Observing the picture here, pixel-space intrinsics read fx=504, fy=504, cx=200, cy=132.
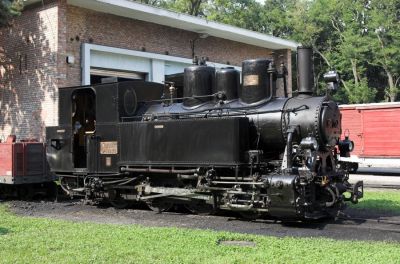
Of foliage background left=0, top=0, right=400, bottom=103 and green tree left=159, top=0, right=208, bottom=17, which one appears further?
foliage background left=0, top=0, right=400, bottom=103

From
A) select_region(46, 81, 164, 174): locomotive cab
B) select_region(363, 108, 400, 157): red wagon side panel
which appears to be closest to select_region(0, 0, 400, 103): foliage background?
select_region(363, 108, 400, 157): red wagon side panel

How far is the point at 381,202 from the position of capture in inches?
428

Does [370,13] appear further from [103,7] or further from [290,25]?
[103,7]

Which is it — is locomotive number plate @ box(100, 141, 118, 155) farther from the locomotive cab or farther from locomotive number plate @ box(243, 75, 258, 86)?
locomotive number plate @ box(243, 75, 258, 86)

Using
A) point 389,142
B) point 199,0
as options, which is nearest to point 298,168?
point 389,142

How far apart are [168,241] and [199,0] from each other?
34930 millimetres

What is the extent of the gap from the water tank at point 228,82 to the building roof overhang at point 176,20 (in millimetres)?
7566

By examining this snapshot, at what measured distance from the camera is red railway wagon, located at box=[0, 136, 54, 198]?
40.6ft

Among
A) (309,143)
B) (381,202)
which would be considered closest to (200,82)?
(309,143)

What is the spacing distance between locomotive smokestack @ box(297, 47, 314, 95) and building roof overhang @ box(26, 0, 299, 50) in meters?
8.77

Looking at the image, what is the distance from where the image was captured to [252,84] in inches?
371

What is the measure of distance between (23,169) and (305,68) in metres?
7.43

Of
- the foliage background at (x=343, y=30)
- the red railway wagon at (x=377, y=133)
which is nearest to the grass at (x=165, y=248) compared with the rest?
the red railway wagon at (x=377, y=133)

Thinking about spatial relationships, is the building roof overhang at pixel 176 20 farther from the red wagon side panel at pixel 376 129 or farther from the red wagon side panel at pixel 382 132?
the red wagon side panel at pixel 382 132
